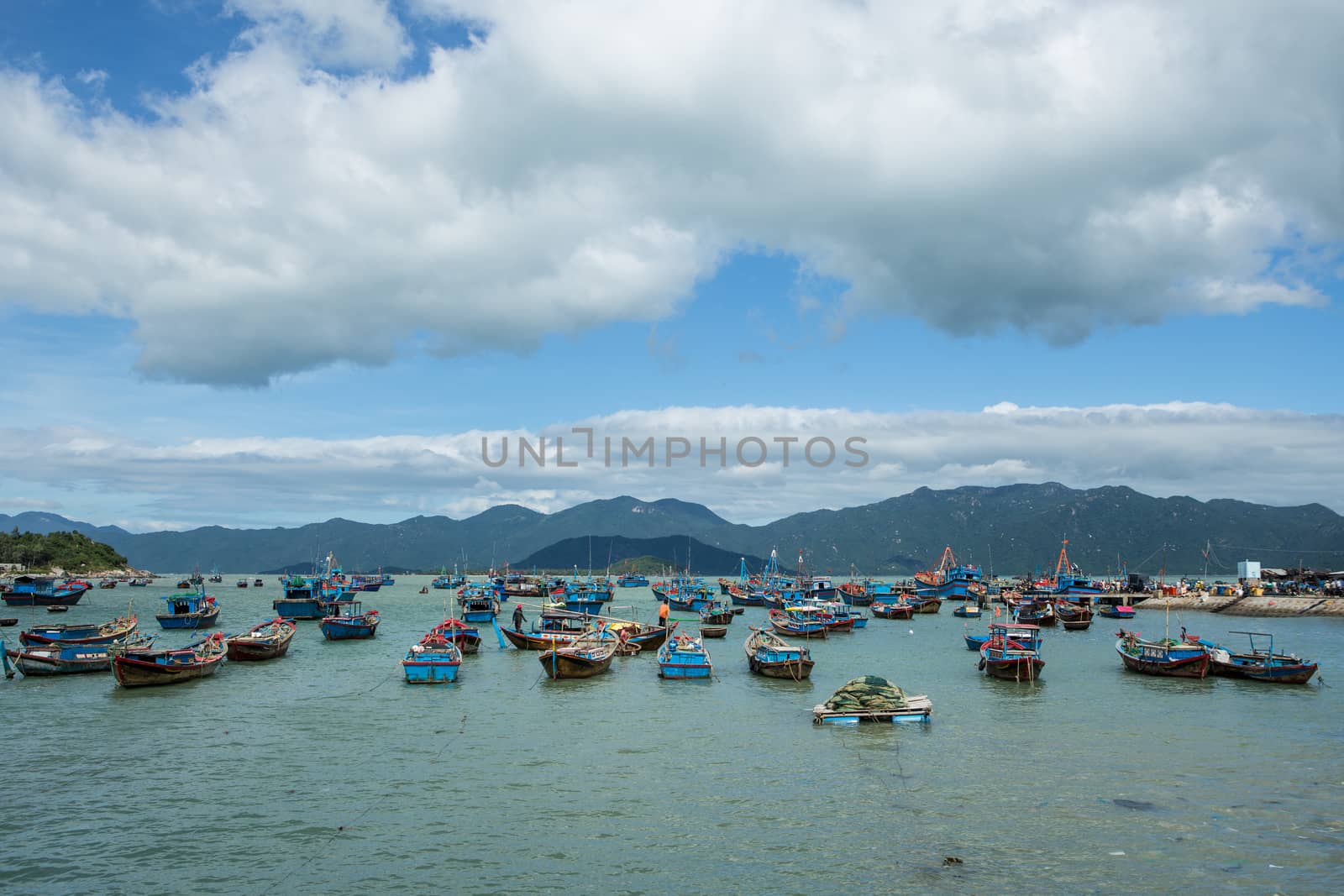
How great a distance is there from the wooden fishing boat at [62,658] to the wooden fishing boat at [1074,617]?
291ft

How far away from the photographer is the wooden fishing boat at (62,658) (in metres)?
49.6

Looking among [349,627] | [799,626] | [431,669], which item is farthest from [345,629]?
[799,626]

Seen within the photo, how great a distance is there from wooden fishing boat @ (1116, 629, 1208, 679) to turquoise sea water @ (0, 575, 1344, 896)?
358 cm

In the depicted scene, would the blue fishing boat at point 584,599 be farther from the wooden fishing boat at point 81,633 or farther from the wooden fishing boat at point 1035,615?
the wooden fishing boat at point 1035,615

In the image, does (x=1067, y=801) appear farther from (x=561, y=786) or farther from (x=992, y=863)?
(x=561, y=786)

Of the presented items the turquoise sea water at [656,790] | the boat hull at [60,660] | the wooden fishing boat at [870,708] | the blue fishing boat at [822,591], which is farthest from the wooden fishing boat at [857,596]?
the boat hull at [60,660]

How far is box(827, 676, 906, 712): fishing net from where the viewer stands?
3616 cm

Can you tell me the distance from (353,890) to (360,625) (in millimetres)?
65110

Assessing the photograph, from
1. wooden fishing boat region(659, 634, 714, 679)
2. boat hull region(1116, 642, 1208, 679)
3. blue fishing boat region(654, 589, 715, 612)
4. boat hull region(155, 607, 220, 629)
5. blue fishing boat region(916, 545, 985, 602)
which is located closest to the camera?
wooden fishing boat region(659, 634, 714, 679)

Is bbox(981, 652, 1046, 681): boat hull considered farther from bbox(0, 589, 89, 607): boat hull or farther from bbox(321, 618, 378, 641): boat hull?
bbox(0, 589, 89, 607): boat hull

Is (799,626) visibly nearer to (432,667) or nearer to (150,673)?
(432,667)

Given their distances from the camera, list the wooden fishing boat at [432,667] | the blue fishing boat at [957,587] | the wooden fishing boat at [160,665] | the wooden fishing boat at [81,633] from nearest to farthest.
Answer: the wooden fishing boat at [160,665]
the wooden fishing boat at [432,667]
the wooden fishing boat at [81,633]
the blue fishing boat at [957,587]

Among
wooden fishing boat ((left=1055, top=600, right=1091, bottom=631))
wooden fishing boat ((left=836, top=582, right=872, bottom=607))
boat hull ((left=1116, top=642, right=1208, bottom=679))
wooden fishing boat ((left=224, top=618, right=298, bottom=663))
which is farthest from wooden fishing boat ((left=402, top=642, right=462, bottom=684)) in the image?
wooden fishing boat ((left=836, top=582, right=872, bottom=607))

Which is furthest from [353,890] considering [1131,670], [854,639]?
[854,639]
